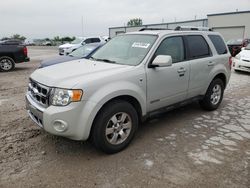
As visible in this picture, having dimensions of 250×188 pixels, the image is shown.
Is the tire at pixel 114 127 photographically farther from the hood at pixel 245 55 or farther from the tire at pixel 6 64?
the tire at pixel 6 64

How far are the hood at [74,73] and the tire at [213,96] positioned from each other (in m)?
2.33

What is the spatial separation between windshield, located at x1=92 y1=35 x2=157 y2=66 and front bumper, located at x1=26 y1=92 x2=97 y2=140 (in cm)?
117

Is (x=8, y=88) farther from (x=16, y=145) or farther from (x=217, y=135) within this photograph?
(x=217, y=135)

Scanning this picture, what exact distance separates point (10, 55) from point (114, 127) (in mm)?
10203

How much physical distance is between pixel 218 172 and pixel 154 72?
5.65 ft

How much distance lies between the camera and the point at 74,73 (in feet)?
11.5

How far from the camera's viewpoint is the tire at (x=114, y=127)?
10.9 feet

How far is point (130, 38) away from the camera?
4.54 metres

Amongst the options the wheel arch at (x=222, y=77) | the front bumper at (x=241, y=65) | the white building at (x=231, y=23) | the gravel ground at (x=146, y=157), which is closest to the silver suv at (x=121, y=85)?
the wheel arch at (x=222, y=77)

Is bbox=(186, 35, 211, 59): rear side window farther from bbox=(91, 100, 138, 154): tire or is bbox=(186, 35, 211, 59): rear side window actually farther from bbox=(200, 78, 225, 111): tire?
bbox=(91, 100, 138, 154): tire

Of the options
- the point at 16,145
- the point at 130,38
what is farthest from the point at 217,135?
the point at 16,145

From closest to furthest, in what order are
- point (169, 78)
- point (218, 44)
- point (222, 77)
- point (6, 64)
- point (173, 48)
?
point (169, 78) → point (173, 48) → point (218, 44) → point (222, 77) → point (6, 64)

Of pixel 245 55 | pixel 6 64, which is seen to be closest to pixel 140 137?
pixel 245 55

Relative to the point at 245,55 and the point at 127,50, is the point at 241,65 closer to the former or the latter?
the point at 245,55
